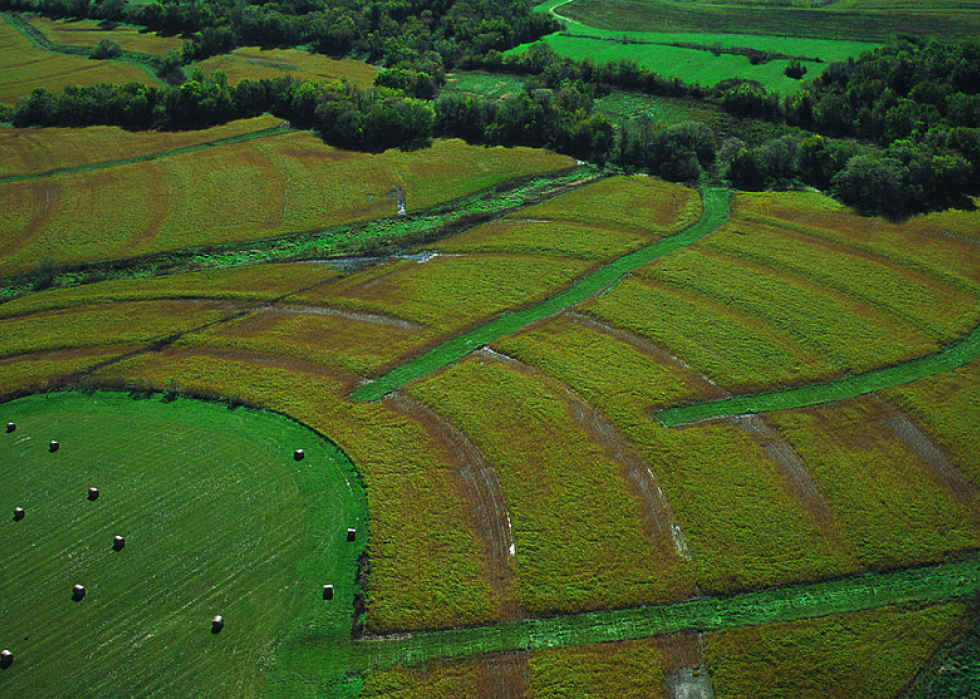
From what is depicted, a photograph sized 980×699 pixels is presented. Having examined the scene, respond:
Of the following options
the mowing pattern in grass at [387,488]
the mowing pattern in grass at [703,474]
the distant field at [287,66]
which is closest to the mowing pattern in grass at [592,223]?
the mowing pattern in grass at [703,474]

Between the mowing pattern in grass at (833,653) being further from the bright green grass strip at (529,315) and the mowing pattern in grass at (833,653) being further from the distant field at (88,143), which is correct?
the distant field at (88,143)

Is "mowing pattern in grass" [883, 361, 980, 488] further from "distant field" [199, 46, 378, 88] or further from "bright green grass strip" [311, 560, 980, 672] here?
"distant field" [199, 46, 378, 88]

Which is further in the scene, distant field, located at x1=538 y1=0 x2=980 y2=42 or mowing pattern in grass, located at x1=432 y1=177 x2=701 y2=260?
distant field, located at x1=538 y1=0 x2=980 y2=42

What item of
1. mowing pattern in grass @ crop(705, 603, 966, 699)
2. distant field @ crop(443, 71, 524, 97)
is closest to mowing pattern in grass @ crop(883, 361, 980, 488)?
mowing pattern in grass @ crop(705, 603, 966, 699)

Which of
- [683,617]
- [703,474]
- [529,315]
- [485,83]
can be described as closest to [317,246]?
[529,315]

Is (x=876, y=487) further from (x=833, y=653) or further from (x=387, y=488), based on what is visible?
(x=387, y=488)

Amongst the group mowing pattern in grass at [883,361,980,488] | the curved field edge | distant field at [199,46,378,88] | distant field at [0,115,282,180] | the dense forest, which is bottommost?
mowing pattern in grass at [883,361,980,488]
